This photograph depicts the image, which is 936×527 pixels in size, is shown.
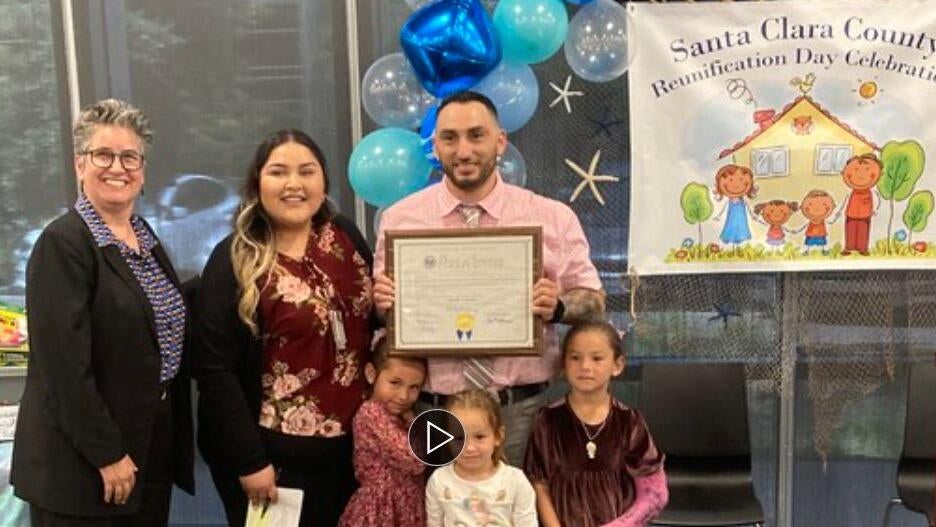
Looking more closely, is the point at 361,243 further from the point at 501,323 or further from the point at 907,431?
the point at 907,431

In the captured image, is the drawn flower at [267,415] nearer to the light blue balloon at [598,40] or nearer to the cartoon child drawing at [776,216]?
the light blue balloon at [598,40]

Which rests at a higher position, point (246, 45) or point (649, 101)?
point (246, 45)

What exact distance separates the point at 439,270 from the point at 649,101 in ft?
4.20

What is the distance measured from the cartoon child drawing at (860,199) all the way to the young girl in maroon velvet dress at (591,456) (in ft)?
4.16

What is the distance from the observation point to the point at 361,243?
2.39 metres

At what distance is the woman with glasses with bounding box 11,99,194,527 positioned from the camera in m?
1.92

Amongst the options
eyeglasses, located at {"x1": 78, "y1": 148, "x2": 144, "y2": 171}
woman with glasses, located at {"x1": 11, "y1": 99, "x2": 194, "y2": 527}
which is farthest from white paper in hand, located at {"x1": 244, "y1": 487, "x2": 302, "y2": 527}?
eyeglasses, located at {"x1": 78, "y1": 148, "x2": 144, "y2": 171}

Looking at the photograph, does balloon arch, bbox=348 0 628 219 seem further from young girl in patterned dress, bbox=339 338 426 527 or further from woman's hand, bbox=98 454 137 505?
woman's hand, bbox=98 454 137 505

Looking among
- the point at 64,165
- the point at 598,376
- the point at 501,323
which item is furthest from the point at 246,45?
the point at 598,376

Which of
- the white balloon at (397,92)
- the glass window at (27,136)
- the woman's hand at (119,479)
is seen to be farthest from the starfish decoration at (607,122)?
the glass window at (27,136)

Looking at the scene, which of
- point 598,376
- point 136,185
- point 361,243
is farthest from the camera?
point 361,243

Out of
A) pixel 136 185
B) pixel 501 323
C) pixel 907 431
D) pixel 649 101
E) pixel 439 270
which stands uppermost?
pixel 649 101

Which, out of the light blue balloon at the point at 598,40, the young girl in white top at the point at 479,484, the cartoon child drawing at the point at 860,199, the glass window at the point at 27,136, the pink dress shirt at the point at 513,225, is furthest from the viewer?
the glass window at the point at 27,136

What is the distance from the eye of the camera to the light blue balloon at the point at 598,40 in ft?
9.44
